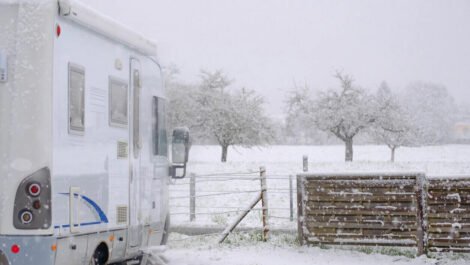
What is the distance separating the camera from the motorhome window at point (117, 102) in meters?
6.91

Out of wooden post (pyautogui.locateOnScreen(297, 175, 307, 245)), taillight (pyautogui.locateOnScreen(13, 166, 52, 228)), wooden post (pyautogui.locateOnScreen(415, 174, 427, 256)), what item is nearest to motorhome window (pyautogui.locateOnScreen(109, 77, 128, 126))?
taillight (pyautogui.locateOnScreen(13, 166, 52, 228))

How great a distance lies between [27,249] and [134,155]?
7.32 feet

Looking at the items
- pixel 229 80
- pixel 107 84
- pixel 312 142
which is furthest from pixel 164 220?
pixel 312 142

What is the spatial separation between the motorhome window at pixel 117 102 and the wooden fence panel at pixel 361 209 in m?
4.48

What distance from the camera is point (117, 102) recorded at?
707cm

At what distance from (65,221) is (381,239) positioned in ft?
20.2

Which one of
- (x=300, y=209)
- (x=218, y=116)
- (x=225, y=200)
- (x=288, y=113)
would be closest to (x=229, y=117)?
(x=218, y=116)

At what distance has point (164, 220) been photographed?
8758 mm

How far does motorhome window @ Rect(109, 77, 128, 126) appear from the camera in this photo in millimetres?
6913

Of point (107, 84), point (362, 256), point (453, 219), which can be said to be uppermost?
point (107, 84)

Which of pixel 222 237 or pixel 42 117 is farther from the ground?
pixel 42 117

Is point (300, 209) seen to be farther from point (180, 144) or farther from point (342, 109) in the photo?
point (342, 109)

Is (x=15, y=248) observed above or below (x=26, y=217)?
below

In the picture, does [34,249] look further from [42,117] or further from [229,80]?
[229,80]
